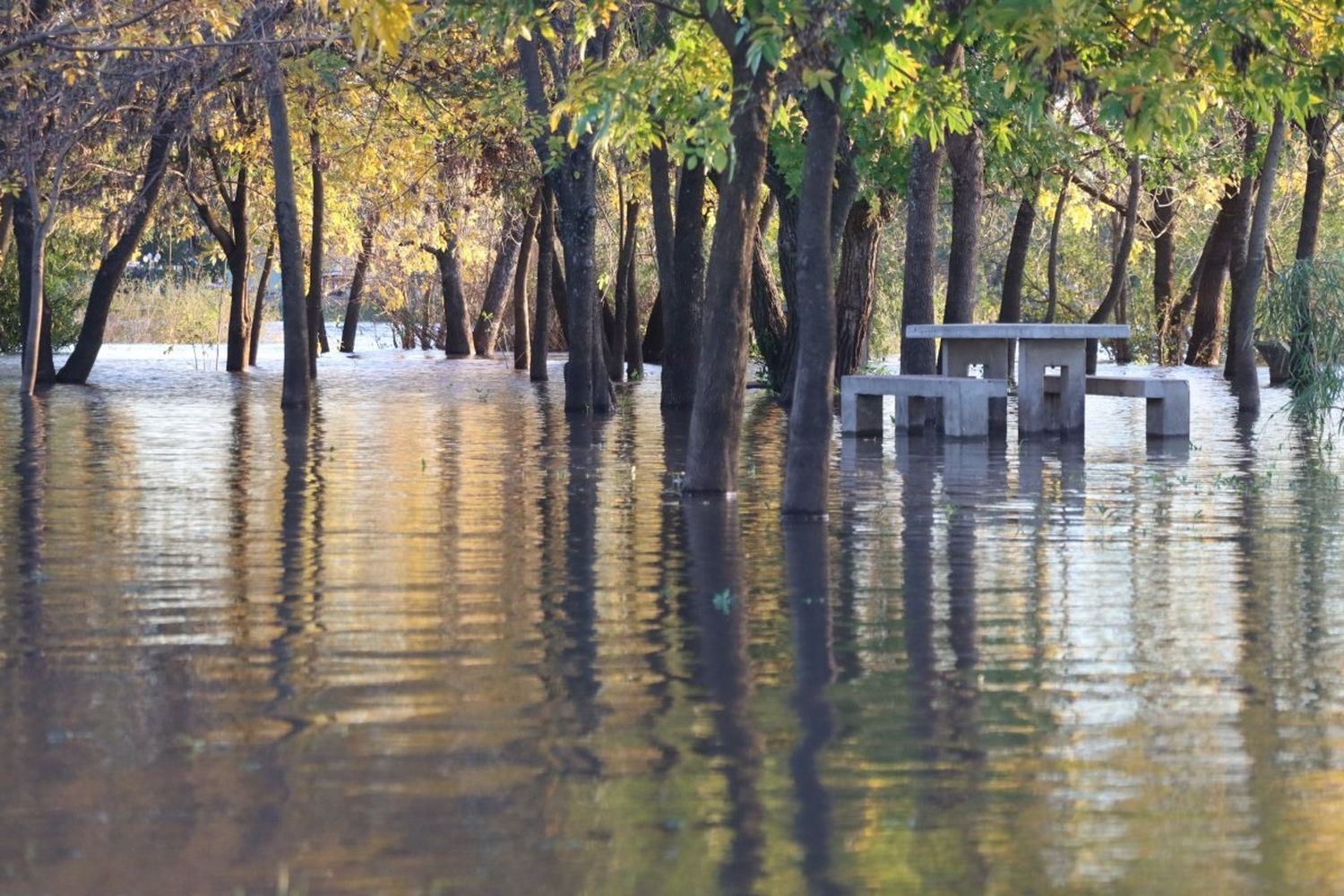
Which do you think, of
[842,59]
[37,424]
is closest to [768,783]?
[842,59]

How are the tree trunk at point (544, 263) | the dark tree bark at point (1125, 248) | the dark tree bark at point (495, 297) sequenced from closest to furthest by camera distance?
the tree trunk at point (544, 263)
the dark tree bark at point (1125, 248)
the dark tree bark at point (495, 297)

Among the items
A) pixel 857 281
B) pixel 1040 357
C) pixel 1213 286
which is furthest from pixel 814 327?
pixel 1213 286

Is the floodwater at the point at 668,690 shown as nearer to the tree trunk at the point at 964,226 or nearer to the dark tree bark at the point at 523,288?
the tree trunk at the point at 964,226

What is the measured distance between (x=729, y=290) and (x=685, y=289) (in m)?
12.6

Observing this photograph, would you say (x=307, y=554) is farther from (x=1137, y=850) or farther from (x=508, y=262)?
(x=508, y=262)

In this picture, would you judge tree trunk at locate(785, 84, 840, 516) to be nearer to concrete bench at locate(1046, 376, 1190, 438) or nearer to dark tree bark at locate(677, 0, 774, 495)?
dark tree bark at locate(677, 0, 774, 495)

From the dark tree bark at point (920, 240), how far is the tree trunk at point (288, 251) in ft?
24.6

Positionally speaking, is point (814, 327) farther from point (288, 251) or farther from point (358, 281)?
point (358, 281)

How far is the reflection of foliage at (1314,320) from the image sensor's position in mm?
18391

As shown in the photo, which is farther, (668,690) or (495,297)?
(495,297)

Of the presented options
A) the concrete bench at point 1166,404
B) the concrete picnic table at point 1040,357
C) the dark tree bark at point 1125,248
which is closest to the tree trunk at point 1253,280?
the concrete bench at point 1166,404

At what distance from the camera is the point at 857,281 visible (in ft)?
92.6

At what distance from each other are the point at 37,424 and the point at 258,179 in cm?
1727

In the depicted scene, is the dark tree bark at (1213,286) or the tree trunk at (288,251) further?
the dark tree bark at (1213,286)
